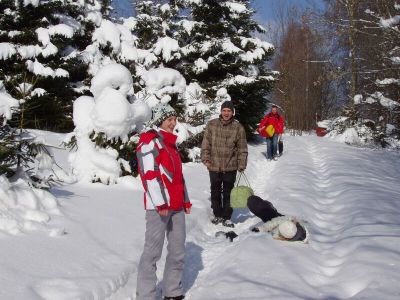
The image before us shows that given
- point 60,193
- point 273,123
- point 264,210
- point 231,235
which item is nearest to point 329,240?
point 264,210

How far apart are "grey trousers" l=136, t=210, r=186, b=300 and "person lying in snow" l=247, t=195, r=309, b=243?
6.23ft

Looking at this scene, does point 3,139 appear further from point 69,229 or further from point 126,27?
point 126,27

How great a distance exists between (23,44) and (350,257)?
508 inches

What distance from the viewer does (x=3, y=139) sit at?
5.47 meters

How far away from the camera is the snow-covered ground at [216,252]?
4008mm

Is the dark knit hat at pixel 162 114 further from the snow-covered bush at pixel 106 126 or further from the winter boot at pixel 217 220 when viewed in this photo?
the snow-covered bush at pixel 106 126

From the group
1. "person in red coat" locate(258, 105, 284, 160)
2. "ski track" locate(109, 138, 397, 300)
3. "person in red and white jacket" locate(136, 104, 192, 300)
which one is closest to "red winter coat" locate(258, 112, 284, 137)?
"person in red coat" locate(258, 105, 284, 160)

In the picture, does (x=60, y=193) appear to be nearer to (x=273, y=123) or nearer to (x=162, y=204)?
(x=162, y=204)

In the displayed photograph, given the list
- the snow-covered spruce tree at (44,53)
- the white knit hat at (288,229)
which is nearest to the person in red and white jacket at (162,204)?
the white knit hat at (288,229)

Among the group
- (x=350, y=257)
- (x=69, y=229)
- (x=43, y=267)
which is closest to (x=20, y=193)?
(x=69, y=229)

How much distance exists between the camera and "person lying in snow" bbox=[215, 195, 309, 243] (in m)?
5.62

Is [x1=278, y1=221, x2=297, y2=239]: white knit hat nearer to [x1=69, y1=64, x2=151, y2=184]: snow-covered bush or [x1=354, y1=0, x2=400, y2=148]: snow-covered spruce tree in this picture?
[x1=69, y1=64, x2=151, y2=184]: snow-covered bush

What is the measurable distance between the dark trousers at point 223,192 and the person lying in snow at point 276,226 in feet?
2.28

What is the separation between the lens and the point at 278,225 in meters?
5.88
